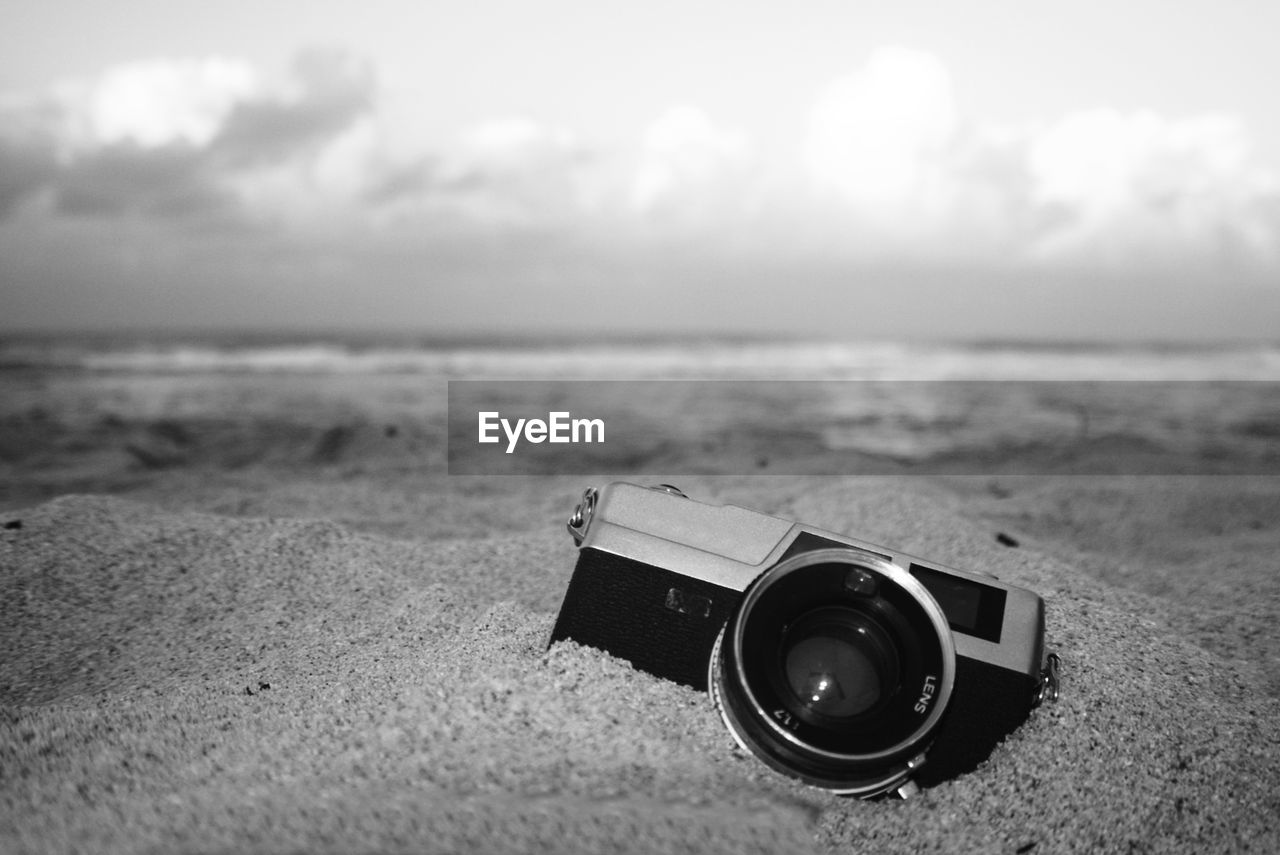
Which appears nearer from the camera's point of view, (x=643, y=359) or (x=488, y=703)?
(x=488, y=703)

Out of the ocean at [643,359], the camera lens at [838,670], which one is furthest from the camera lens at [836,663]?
the ocean at [643,359]

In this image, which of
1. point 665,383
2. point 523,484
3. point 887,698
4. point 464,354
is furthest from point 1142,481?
point 464,354

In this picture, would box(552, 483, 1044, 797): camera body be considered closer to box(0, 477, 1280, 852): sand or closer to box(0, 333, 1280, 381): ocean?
box(0, 477, 1280, 852): sand

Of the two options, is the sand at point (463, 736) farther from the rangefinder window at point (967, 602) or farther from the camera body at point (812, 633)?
the rangefinder window at point (967, 602)

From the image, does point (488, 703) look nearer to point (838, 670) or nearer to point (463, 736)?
point (463, 736)

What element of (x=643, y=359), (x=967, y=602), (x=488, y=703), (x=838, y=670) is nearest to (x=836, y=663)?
(x=838, y=670)

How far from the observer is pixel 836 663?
1411 mm

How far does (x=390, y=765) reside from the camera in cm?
138

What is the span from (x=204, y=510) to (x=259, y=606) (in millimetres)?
1505

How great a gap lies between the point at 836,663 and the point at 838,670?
0.04 feet

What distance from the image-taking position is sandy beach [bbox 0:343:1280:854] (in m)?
1.25

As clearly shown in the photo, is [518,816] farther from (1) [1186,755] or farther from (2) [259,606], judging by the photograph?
(2) [259,606]

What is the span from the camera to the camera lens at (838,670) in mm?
1352

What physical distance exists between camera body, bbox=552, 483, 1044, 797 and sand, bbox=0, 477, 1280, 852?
0.08 m
